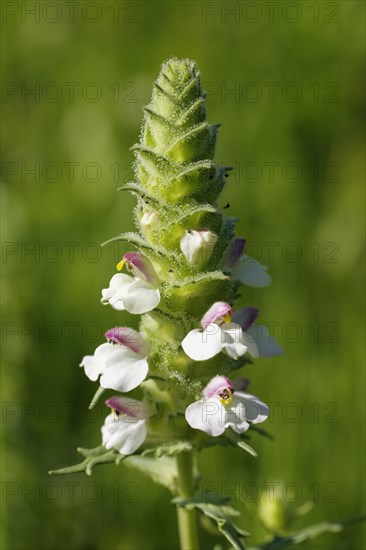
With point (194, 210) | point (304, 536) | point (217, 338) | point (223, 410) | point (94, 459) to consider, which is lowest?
point (304, 536)

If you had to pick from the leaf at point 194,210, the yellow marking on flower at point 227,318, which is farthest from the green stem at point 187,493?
the leaf at point 194,210

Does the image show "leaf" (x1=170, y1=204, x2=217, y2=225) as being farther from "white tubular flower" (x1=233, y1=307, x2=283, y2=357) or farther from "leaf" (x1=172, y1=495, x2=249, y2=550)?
"leaf" (x1=172, y1=495, x2=249, y2=550)

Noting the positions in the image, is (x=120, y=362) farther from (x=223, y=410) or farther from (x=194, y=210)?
(x=194, y=210)

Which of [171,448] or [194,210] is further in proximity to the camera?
[171,448]

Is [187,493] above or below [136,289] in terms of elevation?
below

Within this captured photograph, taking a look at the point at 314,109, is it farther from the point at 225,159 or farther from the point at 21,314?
the point at 21,314

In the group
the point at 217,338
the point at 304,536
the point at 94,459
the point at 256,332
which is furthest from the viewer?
the point at 304,536

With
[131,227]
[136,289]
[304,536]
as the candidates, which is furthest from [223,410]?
[131,227]

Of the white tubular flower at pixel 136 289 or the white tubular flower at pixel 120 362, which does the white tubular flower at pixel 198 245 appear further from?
the white tubular flower at pixel 120 362

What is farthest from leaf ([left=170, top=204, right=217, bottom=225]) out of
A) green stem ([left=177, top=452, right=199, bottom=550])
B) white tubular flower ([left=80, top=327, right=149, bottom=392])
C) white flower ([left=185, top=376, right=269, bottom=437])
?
green stem ([left=177, top=452, right=199, bottom=550])
